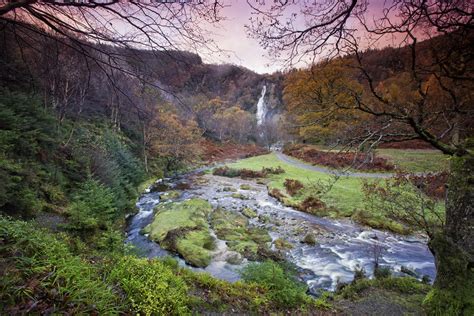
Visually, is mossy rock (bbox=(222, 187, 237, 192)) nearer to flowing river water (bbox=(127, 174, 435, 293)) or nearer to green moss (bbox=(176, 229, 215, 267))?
flowing river water (bbox=(127, 174, 435, 293))

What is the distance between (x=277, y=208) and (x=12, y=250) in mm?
12098

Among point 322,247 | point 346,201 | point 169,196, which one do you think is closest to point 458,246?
point 322,247

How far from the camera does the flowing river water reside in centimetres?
727

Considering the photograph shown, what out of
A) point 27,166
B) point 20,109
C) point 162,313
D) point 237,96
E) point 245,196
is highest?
point 237,96

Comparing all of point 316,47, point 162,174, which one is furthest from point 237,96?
point 316,47

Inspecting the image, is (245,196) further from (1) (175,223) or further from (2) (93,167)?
(2) (93,167)

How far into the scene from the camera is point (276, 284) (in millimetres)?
4559

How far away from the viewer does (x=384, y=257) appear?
8133 millimetres

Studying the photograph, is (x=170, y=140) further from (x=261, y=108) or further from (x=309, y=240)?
(x=261, y=108)

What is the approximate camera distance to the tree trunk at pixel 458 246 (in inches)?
121

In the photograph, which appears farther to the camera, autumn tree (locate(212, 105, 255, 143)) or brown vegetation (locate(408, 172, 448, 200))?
autumn tree (locate(212, 105, 255, 143))

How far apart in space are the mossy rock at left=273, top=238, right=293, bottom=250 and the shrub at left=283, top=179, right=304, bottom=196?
6648mm

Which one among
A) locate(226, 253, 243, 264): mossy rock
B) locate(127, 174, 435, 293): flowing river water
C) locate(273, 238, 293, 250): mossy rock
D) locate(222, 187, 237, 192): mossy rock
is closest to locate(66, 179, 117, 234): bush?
locate(127, 174, 435, 293): flowing river water

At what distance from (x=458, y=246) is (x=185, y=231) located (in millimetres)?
8199
